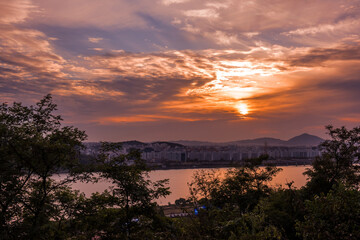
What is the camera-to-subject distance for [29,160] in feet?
27.3

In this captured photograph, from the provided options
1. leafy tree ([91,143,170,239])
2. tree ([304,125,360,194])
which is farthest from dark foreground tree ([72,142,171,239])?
tree ([304,125,360,194])

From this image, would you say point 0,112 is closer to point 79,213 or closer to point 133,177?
point 79,213

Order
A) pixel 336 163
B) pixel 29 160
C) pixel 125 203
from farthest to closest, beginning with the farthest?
pixel 336 163 → pixel 125 203 → pixel 29 160

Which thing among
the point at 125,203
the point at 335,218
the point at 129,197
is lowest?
the point at 125,203

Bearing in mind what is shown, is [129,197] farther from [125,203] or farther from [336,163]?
[336,163]

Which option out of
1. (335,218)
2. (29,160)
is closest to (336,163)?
(335,218)

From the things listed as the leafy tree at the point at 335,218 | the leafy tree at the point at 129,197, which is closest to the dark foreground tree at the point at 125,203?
the leafy tree at the point at 129,197

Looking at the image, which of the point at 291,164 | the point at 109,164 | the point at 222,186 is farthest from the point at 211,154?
the point at 109,164

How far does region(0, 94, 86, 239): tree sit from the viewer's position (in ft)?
26.1

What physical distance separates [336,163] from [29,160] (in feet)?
57.3

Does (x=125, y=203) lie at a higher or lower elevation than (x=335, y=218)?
lower

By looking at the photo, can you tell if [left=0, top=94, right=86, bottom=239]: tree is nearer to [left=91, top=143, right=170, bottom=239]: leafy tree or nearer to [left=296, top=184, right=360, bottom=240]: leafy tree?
[left=91, top=143, right=170, bottom=239]: leafy tree

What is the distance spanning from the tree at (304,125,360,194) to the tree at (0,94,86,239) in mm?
15027

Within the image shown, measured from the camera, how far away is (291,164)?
357 ft
